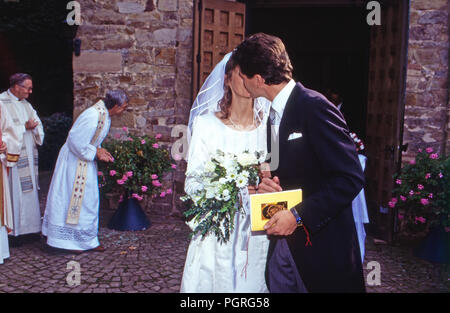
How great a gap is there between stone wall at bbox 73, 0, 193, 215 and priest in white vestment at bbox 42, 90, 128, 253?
1.56m

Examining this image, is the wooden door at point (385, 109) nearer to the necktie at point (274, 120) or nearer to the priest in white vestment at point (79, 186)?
the priest in white vestment at point (79, 186)

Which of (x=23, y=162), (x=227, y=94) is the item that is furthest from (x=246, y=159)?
(x=23, y=162)

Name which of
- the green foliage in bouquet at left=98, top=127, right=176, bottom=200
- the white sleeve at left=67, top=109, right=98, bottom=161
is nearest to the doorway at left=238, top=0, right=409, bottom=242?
the green foliage in bouquet at left=98, top=127, right=176, bottom=200

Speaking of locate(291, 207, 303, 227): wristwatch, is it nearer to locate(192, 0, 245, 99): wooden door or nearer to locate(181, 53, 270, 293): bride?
locate(181, 53, 270, 293): bride

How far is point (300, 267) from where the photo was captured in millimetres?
2066

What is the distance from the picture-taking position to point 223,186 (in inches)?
91.9

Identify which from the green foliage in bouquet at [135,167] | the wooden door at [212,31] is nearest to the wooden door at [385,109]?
the wooden door at [212,31]

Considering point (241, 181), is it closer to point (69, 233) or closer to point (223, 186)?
point (223, 186)

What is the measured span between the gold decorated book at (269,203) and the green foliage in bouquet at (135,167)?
4.39m

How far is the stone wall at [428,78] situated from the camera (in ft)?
20.2

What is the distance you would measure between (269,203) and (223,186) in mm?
369

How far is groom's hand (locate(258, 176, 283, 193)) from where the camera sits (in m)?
2.15

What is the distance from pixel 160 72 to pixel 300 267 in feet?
17.5

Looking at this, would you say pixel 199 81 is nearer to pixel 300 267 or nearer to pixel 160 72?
pixel 160 72
